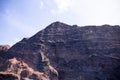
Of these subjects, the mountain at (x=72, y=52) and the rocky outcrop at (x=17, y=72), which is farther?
the mountain at (x=72, y=52)

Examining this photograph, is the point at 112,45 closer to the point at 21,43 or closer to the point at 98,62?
the point at 98,62

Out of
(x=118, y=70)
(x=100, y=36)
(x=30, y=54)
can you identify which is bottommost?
(x=118, y=70)

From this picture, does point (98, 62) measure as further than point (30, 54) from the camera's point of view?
No

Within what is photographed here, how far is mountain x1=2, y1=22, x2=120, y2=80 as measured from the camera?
125 meters

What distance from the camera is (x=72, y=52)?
139125 mm

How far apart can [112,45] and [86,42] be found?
1604cm

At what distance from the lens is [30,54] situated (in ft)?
444

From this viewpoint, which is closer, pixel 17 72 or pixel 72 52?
pixel 17 72

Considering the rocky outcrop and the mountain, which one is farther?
the mountain

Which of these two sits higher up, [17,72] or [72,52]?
[72,52]

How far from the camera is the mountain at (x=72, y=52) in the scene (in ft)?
409

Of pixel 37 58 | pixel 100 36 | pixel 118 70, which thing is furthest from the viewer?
pixel 100 36

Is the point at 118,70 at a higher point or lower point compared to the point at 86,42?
lower

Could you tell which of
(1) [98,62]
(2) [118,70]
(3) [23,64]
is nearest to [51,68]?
(3) [23,64]
